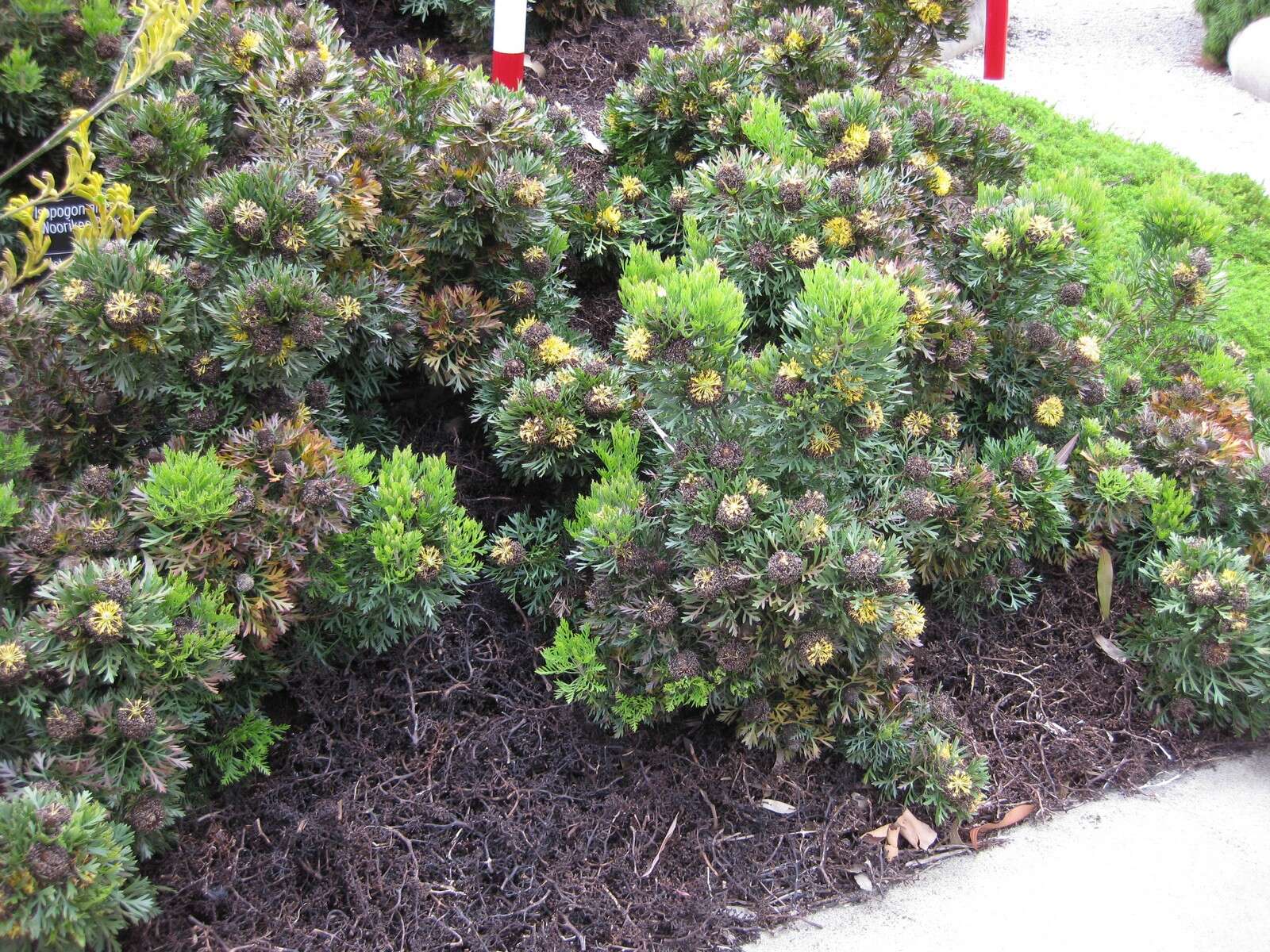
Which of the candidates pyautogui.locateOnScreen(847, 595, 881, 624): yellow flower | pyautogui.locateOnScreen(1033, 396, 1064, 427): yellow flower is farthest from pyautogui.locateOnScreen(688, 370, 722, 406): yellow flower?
pyautogui.locateOnScreen(1033, 396, 1064, 427): yellow flower

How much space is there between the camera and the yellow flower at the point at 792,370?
2271 mm

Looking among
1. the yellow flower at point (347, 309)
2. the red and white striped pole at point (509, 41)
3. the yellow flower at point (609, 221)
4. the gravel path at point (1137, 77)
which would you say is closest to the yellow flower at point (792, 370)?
the yellow flower at point (347, 309)

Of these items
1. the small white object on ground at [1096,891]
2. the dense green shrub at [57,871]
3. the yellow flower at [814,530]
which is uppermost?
the yellow flower at [814,530]

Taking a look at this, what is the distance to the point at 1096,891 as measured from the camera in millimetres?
2432

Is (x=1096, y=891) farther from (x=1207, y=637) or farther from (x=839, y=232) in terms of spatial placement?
(x=839, y=232)

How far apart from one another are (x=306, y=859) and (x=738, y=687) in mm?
1117

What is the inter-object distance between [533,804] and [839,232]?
6.04 ft

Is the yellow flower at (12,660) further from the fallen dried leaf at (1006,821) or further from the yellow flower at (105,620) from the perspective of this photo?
the fallen dried leaf at (1006,821)

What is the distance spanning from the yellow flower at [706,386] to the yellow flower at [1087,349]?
4.40ft

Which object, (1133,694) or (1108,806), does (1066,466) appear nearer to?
(1133,694)

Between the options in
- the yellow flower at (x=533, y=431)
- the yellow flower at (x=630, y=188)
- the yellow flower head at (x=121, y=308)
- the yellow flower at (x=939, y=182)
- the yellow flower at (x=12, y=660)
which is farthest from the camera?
the yellow flower at (x=630, y=188)

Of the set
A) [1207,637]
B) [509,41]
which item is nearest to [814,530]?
[1207,637]

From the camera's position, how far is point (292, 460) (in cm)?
226

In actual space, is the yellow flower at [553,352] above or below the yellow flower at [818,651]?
above
